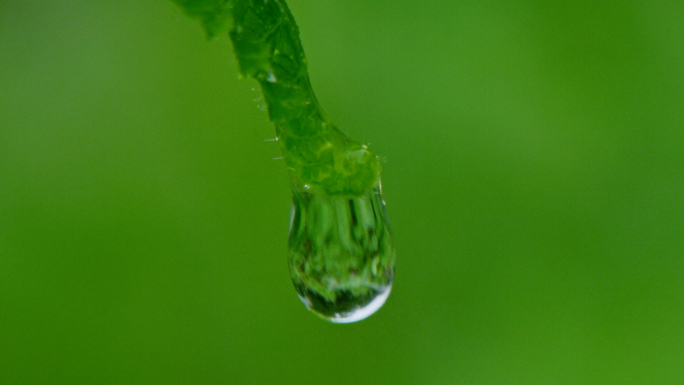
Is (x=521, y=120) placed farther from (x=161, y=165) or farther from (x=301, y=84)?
(x=301, y=84)

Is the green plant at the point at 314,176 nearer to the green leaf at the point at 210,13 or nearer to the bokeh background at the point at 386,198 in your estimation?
the green leaf at the point at 210,13

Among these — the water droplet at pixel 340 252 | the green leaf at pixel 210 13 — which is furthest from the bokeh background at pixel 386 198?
the green leaf at pixel 210 13

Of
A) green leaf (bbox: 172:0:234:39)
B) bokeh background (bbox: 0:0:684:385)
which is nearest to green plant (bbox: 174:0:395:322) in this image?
green leaf (bbox: 172:0:234:39)

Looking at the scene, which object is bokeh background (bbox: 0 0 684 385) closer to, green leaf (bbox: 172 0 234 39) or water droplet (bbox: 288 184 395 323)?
water droplet (bbox: 288 184 395 323)

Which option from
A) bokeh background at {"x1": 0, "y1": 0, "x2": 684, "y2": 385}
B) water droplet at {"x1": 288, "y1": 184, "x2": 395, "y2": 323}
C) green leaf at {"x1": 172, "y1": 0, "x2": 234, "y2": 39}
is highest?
bokeh background at {"x1": 0, "y1": 0, "x2": 684, "y2": 385}

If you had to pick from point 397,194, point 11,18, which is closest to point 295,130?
point 397,194

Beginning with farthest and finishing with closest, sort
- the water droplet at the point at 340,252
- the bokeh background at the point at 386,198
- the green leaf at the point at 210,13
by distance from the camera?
the bokeh background at the point at 386,198, the water droplet at the point at 340,252, the green leaf at the point at 210,13

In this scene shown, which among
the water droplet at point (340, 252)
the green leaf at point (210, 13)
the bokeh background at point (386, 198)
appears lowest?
the water droplet at point (340, 252)
